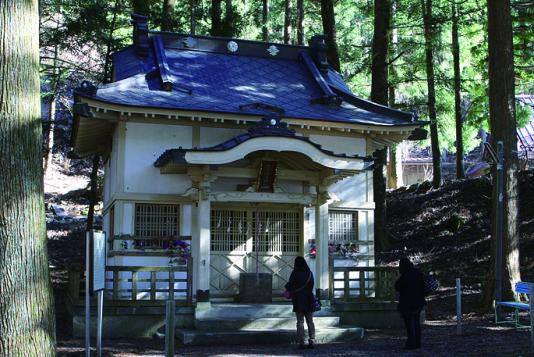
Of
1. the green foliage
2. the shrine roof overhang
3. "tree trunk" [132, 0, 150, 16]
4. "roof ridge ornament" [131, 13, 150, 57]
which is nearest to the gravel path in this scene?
the shrine roof overhang

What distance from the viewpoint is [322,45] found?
19672mm

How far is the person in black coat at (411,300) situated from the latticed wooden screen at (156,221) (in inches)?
218

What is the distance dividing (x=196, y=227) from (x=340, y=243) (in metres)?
3.72

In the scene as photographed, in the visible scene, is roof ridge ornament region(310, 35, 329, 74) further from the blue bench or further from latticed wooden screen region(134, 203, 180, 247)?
the blue bench

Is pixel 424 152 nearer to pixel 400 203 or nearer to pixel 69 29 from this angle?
pixel 400 203

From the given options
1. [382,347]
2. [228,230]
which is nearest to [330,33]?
[228,230]

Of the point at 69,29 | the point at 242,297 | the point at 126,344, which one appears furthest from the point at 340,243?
the point at 69,29

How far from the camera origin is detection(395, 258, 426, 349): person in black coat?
1187 cm

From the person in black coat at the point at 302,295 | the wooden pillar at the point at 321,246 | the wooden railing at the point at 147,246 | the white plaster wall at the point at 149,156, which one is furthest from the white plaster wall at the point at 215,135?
the person in black coat at the point at 302,295

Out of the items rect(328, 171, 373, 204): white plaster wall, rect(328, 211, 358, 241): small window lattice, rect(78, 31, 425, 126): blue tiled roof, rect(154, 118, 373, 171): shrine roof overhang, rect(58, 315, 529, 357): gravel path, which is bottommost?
rect(58, 315, 529, 357): gravel path

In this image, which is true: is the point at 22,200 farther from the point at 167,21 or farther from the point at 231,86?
the point at 167,21

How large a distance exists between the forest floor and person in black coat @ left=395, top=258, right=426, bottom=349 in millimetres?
291

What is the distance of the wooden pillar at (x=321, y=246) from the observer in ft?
49.7

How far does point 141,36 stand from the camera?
59.5ft
